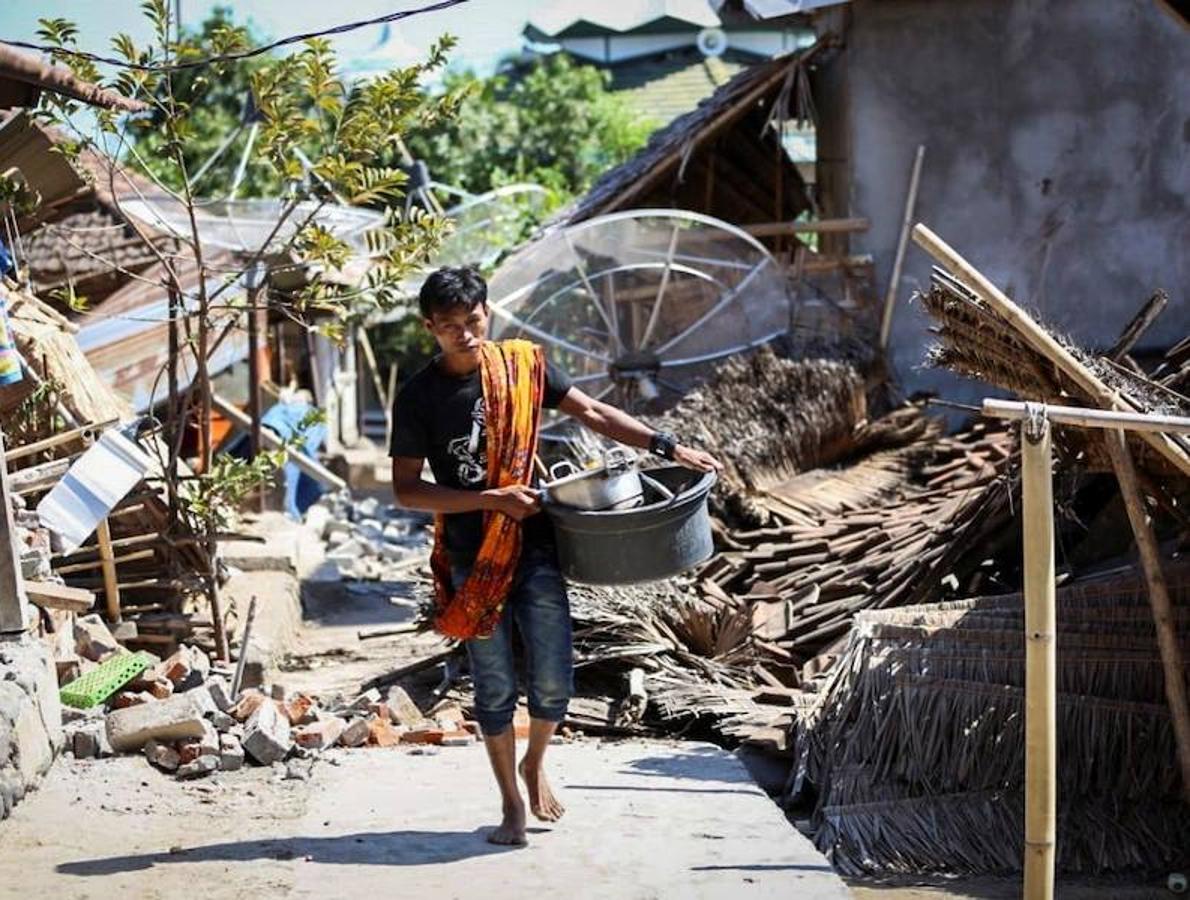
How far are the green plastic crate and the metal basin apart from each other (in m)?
2.56

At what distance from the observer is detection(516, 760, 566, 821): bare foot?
5605mm

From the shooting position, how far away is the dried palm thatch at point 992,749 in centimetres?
618

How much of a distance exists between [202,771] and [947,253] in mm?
3249

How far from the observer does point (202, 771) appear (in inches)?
251

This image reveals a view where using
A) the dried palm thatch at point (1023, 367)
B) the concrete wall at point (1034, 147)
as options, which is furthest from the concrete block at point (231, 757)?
the concrete wall at point (1034, 147)

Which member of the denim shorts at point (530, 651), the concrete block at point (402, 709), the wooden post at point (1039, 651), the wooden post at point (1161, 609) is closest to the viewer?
the wooden post at point (1039, 651)

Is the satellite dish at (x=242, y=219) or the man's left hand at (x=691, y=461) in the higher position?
the satellite dish at (x=242, y=219)

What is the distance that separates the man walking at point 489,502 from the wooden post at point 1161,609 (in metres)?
1.40

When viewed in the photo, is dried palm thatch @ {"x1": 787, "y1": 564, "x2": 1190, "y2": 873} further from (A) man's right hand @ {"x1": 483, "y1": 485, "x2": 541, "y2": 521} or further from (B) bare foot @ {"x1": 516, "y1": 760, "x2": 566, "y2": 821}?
(A) man's right hand @ {"x1": 483, "y1": 485, "x2": 541, "y2": 521}

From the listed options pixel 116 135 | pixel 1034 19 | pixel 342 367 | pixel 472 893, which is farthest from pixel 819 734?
pixel 342 367

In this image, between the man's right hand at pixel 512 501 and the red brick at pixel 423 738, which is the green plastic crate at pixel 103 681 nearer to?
the red brick at pixel 423 738

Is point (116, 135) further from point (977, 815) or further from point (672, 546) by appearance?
point (977, 815)

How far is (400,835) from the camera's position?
5602 millimetres

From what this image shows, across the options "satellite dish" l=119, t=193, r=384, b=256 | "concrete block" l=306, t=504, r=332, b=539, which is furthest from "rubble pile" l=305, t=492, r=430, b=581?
"satellite dish" l=119, t=193, r=384, b=256
